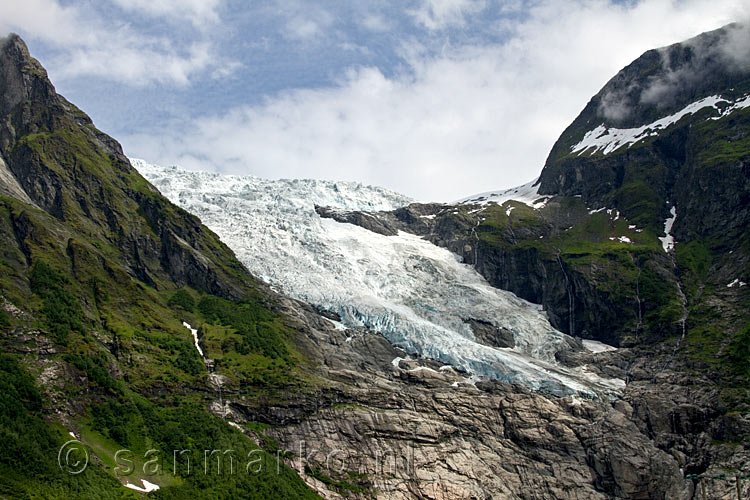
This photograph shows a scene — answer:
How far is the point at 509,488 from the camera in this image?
137875mm

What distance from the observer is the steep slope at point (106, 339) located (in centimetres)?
11012

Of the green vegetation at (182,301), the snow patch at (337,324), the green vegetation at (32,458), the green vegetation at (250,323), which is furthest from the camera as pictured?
the snow patch at (337,324)

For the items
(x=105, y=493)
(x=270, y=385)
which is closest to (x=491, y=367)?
(x=270, y=385)

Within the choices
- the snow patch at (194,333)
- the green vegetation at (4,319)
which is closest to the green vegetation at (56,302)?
the green vegetation at (4,319)

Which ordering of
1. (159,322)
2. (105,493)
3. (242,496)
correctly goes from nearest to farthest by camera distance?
(105,493) → (242,496) → (159,322)

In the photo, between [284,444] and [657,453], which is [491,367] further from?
[284,444]

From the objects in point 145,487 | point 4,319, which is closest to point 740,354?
point 145,487

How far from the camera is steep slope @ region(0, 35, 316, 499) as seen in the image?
361 ft

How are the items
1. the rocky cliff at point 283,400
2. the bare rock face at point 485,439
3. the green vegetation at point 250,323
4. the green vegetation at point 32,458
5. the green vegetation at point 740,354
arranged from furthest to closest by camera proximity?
the green vegetation at point 250,323
the green vegetation at point 740,354
the bare rock face at point 485,439
the rocky cliff at point 283,400
the green vegetation at point 32,458

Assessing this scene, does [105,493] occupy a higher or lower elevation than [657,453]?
higher

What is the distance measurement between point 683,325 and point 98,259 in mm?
149636

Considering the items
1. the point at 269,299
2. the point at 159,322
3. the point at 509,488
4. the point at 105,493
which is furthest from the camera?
the point at 269,299

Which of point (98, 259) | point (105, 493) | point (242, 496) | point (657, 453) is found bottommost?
point (657, 453)

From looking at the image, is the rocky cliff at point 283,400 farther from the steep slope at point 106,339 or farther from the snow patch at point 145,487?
the snow patch at point 145,487
